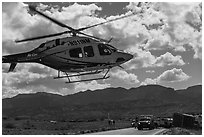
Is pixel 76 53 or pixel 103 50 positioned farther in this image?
pixel 103 50

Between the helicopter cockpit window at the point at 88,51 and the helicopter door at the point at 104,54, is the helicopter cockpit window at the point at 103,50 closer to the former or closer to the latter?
the helicopter door at the point at 104,54

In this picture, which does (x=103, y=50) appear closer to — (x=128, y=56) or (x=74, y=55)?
(x=128, y=56)

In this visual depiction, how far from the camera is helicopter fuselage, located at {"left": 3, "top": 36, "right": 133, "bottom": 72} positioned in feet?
137

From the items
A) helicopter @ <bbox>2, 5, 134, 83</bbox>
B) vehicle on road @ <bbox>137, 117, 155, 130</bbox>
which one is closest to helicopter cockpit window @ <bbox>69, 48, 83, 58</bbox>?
helicopter @ <bbox>2, 5, 134, 83</bbox>

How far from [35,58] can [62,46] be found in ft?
10.7

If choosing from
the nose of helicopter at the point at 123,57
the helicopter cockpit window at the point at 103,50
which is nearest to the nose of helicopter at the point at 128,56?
the nose of helicopter at the point at 123,57

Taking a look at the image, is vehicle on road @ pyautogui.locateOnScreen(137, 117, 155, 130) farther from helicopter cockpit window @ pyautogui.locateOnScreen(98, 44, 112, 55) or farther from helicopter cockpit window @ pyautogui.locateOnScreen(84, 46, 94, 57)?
helicopter cockpit window @ pyautogui.locateOnScreen(84, 46, 94, 57)

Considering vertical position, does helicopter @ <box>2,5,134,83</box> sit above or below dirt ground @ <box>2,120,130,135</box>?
above

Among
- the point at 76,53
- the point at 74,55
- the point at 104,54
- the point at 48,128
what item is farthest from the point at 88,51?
the point at 48,128

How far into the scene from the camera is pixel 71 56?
1651 inches

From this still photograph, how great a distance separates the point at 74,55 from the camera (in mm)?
41844

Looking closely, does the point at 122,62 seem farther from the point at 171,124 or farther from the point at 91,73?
the point at 171,124

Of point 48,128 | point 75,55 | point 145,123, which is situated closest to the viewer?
point 75,55

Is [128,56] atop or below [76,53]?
below
